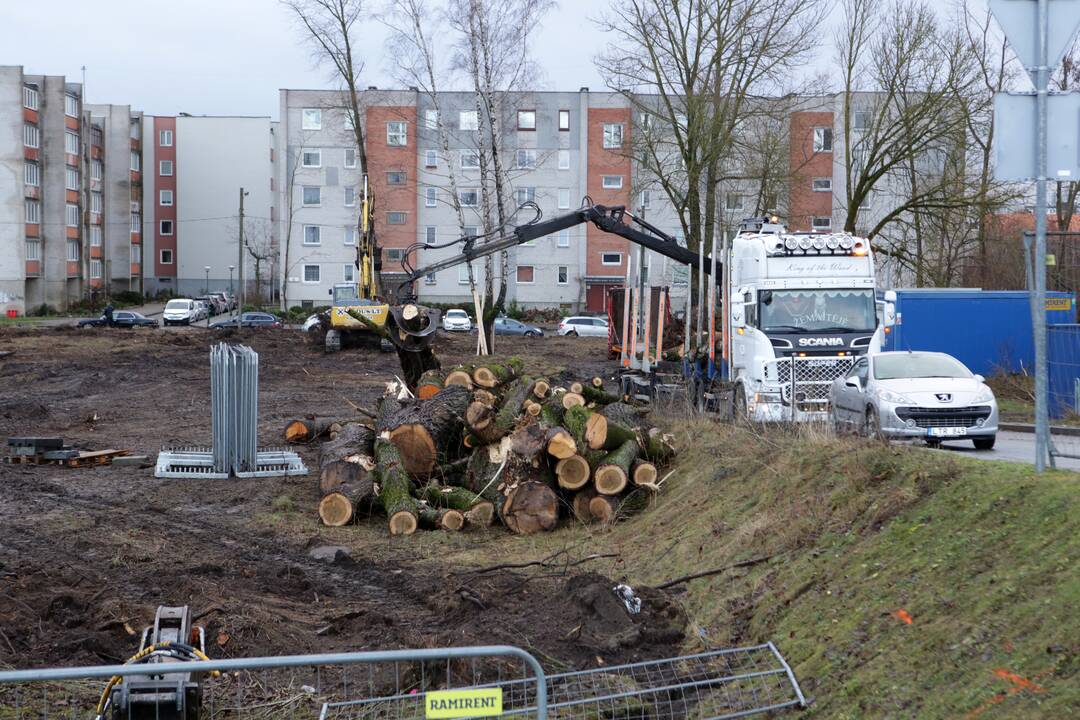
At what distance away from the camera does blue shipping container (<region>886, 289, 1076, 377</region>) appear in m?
28.9

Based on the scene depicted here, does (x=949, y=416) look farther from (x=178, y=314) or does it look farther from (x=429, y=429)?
(x=178, y=314)

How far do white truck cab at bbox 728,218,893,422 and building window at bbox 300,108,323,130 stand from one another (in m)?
59.8

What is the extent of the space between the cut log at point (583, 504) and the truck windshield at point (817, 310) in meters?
7.46

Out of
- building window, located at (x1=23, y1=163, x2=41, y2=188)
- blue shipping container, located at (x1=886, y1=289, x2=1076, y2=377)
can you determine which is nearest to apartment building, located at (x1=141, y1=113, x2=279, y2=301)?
building window, located at (x1=23, y1=163, x2=41, y2=188)

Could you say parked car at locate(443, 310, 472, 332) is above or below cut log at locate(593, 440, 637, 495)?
above

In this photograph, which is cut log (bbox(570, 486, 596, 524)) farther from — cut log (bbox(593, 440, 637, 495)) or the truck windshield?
the truck windshield

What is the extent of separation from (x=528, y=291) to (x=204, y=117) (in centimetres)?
3968

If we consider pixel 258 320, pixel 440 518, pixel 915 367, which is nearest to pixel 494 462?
pixel 440 518

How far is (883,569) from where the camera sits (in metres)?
8.12

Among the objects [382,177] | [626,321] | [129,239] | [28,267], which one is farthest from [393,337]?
[129,239]

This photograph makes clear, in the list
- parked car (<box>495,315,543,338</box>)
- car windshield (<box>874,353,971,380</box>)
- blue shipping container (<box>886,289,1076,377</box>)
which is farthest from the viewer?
parked car (<box>495,315,543,338</box>)

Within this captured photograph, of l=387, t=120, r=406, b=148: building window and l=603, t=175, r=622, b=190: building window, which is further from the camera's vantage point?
l=603, t=175, r=622, b=190: building window

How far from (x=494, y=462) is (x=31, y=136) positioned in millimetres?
75731

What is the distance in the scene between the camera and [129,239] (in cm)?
9506
